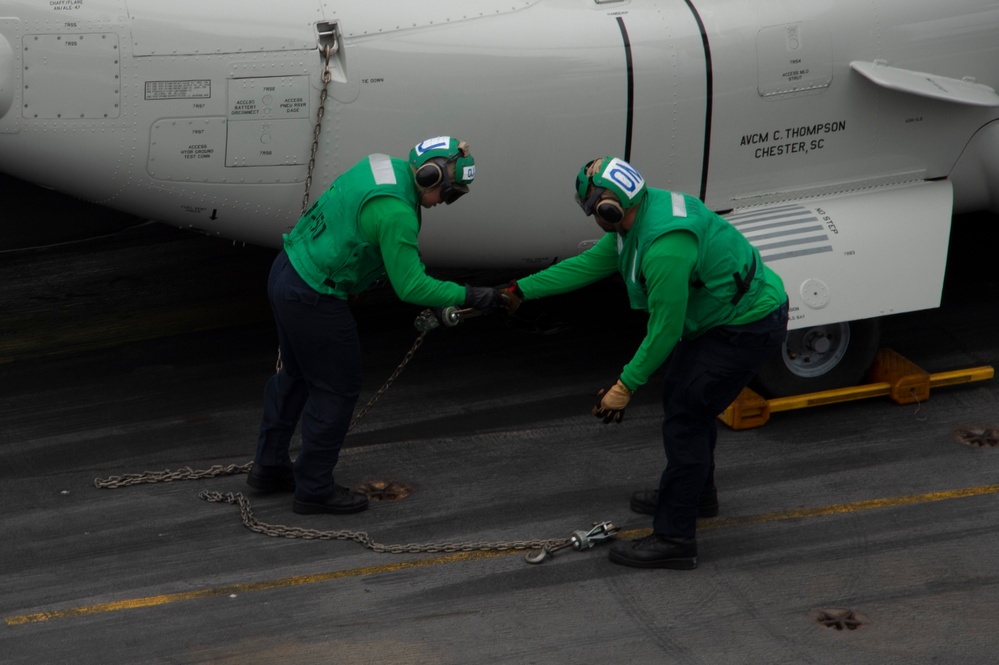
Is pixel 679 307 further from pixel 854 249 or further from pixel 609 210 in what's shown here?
pixel 854 249

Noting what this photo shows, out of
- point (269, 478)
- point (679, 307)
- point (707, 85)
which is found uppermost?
point (707, 85)

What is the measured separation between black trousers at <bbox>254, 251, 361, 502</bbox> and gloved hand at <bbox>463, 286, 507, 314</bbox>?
0.53m

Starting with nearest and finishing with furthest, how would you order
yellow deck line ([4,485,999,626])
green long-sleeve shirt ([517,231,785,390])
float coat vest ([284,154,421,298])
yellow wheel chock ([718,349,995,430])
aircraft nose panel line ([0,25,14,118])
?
green long-sleeve shirt ([517,231,785,390]) → yellow deck line ([4,485,999,626]) → float coat vest ([284,154,421,298]) → aircraft nose panel line ([0,25,14,118]) → yellow wheel chock ([718,349,995,430])

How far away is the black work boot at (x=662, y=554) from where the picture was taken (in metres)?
5.44

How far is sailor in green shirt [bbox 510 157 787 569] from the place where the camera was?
491 cm

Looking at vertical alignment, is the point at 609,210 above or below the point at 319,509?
above

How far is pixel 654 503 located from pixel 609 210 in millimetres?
1651

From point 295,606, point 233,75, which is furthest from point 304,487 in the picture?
point 233,75

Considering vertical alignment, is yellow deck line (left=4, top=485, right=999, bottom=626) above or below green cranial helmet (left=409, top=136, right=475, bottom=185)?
below

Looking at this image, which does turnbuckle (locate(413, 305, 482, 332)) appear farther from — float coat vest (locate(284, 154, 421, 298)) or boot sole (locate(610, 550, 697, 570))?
boot sole (locate(610, 550, 697, 570))

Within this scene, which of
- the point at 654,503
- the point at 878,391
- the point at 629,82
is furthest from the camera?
the point at 878,391

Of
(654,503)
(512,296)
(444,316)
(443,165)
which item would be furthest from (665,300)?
(654,503)

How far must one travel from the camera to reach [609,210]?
4938 mm

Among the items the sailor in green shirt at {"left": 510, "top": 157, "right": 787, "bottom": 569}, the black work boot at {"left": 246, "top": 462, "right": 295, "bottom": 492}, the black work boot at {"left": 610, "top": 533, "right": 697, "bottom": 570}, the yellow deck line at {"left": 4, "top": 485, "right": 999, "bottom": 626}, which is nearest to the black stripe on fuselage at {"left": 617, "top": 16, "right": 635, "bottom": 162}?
the sailor in green shirt at {"left": 510, "top": 157, "right": 787, "bottom": 569}
